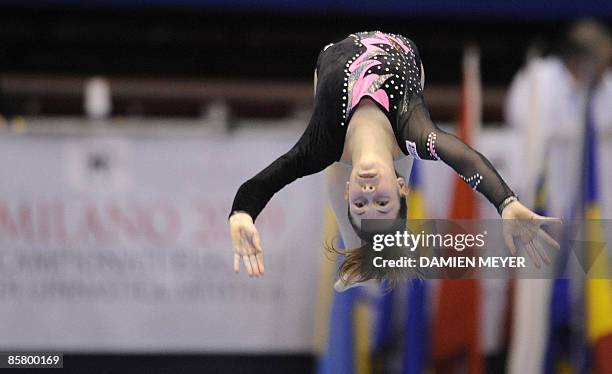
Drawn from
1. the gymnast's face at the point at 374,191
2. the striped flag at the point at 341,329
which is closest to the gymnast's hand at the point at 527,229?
the gymnast's face at the point at 374,191

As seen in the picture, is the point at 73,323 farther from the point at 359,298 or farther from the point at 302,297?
the point at 359,298

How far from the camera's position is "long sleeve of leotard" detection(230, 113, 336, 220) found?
9.00ft

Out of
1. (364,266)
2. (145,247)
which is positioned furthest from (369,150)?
(145,247)

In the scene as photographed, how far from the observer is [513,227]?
2492mm

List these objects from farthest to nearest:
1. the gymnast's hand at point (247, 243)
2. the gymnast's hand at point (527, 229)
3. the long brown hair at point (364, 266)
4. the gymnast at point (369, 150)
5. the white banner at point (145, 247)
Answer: the white banner at point (145, 247), the long brown hair at point (364, 266), the gymnast's hand at point (247, 243), the gymnast at point (369, 150), the gymnast's hand at point (527, 229)

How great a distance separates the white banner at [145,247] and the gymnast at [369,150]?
7.06 ft

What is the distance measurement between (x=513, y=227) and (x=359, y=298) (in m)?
2.63

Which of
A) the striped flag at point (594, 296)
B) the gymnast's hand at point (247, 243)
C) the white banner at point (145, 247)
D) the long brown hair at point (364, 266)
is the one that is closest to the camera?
the gymnast's hand at point (247, 243)

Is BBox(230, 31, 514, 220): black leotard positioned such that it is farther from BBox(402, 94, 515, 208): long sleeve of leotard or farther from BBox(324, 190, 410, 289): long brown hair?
BBox(324, 190, 410, 289): long brown hair

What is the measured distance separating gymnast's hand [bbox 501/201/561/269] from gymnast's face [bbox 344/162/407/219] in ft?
1.21

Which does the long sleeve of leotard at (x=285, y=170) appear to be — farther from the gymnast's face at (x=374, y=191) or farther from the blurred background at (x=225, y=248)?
the blurred background at (x=225, y=248)

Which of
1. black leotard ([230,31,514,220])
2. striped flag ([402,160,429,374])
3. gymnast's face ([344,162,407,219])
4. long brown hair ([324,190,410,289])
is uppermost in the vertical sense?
black leotard ([230,31,514,220])

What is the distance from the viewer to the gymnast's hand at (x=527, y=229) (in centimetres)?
245

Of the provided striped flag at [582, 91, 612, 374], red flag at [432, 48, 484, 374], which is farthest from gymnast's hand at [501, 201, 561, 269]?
red flag at [432, 48, 484, 374]
